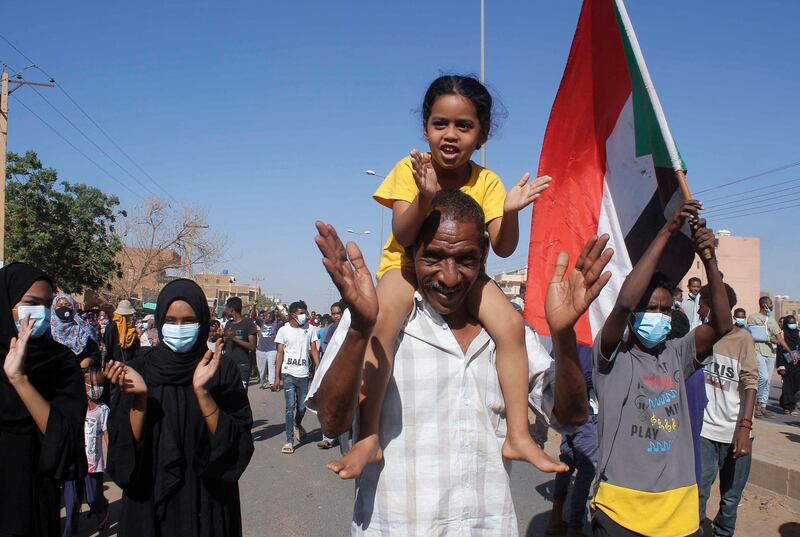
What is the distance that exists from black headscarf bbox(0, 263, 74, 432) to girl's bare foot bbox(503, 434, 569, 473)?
102 inches

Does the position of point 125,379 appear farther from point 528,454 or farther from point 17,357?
point 528,454

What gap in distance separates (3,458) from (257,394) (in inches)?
503

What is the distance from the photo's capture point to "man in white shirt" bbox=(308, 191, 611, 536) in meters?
2.10

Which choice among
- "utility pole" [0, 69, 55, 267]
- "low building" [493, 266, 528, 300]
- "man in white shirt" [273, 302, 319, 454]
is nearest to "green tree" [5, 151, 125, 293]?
"utility pole" [0, 69, 55, 267]

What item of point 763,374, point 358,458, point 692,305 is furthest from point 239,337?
point 763,374

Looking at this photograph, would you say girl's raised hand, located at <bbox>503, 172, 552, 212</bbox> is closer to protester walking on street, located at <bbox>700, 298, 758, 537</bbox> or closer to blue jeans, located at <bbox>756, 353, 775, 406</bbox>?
protester walking on street, located at <bbox>700, 298, 758, 537</bbox>

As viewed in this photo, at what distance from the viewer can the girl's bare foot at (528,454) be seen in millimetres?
2078

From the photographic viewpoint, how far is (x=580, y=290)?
6.79 ft

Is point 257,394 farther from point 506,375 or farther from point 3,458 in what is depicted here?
point 506,375

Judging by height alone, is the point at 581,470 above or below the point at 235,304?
below

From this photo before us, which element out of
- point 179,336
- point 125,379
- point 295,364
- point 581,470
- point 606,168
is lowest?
point 581,470

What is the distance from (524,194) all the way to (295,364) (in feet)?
26.3

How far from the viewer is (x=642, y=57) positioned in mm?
3479

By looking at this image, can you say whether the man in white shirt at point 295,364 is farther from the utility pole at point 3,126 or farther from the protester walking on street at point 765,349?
the utility pole at point 3,126
